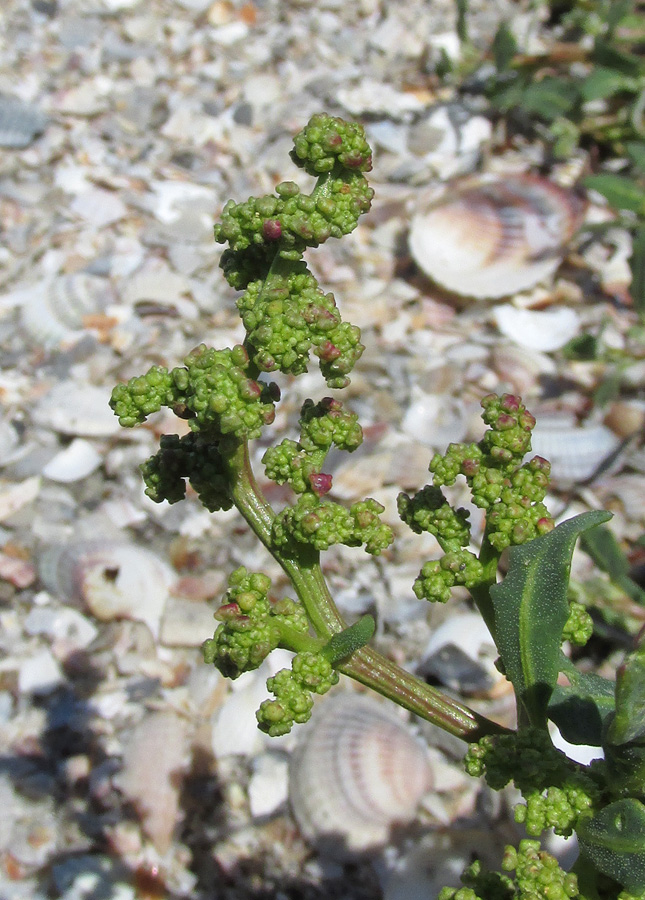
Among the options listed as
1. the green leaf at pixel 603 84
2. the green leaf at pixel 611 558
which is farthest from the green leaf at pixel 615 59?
the green leaf at pixel 611 558

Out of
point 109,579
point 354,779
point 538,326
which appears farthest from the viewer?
point 538,326

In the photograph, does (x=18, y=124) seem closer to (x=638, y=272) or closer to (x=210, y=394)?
(x=638, y=272)

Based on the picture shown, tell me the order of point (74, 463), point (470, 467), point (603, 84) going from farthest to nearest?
point (603, 84) < point (74, 463) < point (470, 467)

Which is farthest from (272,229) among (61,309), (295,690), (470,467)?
(61,309)

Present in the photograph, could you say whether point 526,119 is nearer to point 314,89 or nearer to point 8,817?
point 314,89

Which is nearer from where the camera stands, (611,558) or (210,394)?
(210,394)

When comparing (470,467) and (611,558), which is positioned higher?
(470,467)

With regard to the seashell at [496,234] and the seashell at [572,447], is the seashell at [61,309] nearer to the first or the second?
the seashell at [496,234]

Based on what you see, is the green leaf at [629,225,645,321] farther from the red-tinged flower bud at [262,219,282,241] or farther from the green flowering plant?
the red-tinged flower bud at [262,219,282,241]
